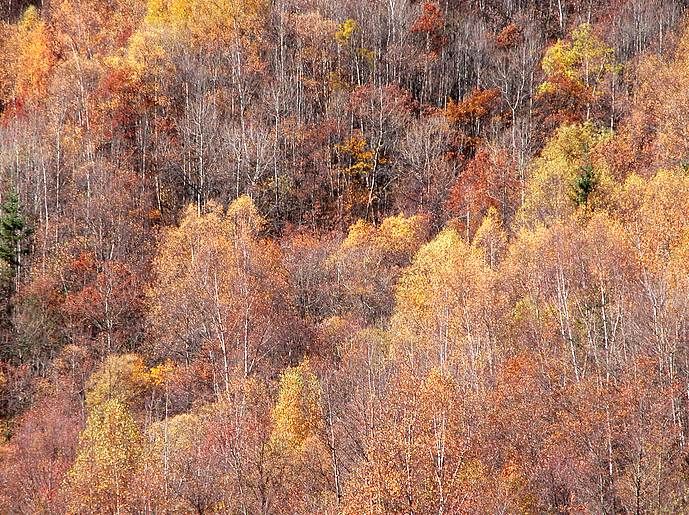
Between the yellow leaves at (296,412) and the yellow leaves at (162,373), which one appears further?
the yellow leaves at (162,373)

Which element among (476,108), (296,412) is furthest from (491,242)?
(476,108)

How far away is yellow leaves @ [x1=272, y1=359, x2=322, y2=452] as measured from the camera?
37031mm

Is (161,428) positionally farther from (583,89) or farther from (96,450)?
(583,89)

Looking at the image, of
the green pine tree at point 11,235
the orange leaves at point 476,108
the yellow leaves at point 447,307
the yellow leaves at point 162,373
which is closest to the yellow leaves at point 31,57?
the green pine tree at point 11,235

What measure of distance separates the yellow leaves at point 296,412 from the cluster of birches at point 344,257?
0.17m

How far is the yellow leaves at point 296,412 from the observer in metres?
37.0

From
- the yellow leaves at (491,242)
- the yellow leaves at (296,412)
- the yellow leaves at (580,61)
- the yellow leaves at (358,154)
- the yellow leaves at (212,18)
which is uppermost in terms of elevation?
the yellow leaves at (212,18)

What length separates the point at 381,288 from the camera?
54.0 m

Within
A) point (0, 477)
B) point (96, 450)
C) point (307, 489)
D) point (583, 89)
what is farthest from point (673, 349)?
point (583, 89)

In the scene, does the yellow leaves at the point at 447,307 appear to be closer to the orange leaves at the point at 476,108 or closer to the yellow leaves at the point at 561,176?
the yellow leaves at the point at 561,176

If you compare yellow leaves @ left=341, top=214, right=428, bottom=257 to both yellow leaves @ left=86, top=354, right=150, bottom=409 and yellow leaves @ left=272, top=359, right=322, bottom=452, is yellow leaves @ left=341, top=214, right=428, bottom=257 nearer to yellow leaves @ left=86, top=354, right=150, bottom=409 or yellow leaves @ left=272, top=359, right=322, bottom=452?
yellow leaves @ left=86, top=354, right=150, bottom=409

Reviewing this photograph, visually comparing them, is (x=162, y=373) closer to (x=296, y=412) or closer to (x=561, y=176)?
(x=296, y=412)

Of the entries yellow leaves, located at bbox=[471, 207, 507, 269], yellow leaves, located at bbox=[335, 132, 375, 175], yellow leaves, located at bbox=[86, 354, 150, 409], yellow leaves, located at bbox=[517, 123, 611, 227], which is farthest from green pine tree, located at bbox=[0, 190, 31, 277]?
yellow leaves, located at bbox=[517, 123, 611, 227]

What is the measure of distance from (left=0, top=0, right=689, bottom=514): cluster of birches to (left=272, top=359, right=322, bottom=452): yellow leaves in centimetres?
17
